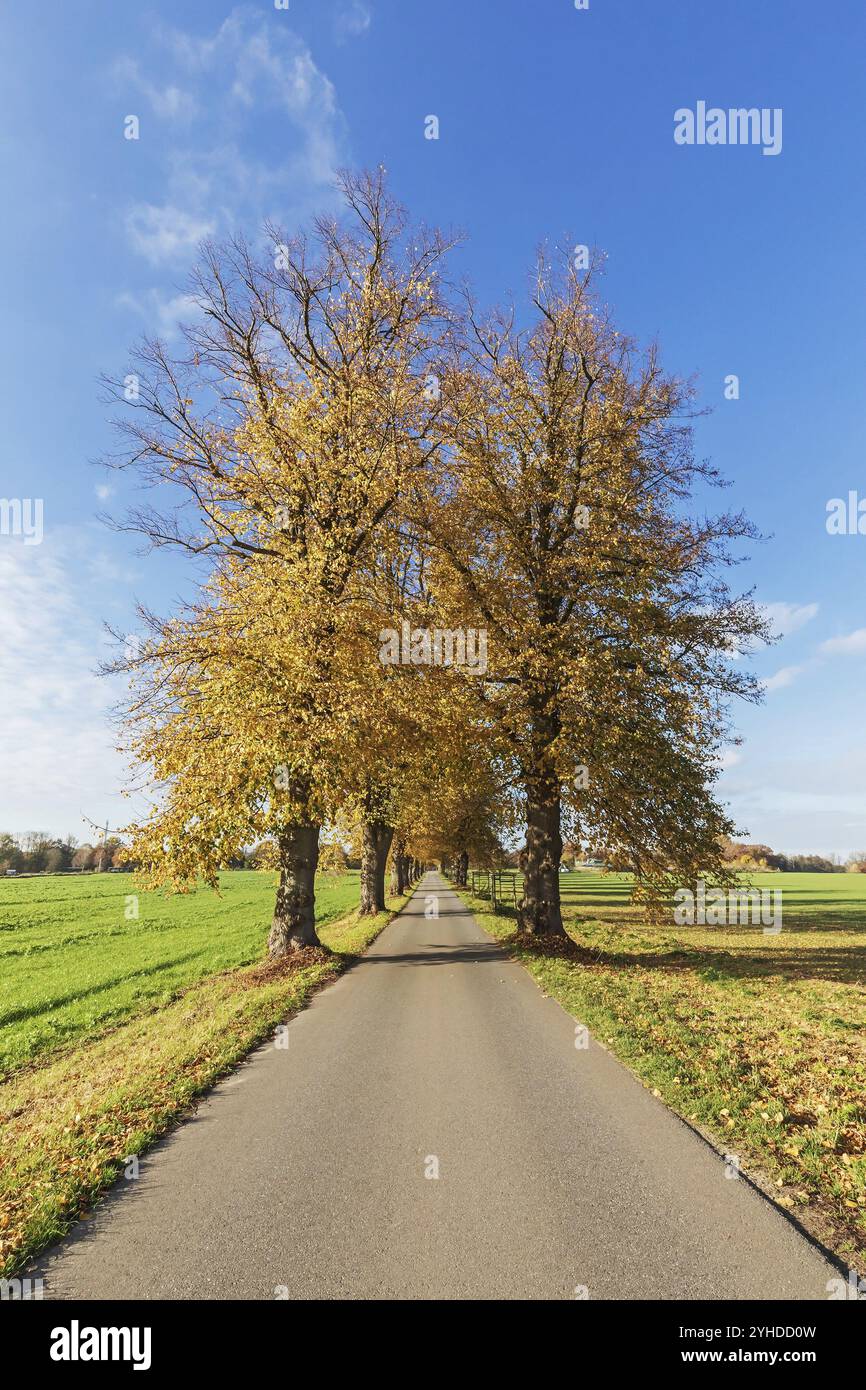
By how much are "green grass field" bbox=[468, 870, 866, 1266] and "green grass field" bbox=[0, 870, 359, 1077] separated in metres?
9.76

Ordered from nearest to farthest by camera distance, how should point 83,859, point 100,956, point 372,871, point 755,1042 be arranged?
1. point 755,1042
2. point 100,956
3. point 372,871
4. point 83,859

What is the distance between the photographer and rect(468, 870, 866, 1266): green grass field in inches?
224

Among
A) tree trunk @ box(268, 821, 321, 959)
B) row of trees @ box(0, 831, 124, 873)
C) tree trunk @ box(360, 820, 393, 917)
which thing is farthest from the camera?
row of trees @ box(0, 831, 124, 873)

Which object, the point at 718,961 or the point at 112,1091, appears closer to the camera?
the point at 112,1091

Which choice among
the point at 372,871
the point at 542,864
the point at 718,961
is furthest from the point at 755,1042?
the point at 372,871

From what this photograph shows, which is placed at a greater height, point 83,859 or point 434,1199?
point 434,1199

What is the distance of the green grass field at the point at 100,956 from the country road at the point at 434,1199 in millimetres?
7819

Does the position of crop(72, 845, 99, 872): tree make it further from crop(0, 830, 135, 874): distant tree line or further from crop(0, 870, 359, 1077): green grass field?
crop(0, 870, 359, 1077): green grass field

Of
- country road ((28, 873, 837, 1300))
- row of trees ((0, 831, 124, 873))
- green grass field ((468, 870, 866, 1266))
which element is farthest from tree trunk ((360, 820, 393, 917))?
row of trees ((0, 831, 124, 873))

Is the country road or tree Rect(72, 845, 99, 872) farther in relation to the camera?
tree Rect(72, 845, 99, 872)

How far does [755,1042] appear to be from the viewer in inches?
386

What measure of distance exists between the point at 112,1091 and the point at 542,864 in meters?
12.6

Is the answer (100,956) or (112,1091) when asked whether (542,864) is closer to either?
(112,1091)
